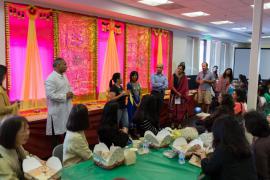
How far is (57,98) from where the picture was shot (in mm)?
3646

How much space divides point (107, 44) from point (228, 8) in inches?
108

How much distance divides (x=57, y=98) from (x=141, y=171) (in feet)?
6.50

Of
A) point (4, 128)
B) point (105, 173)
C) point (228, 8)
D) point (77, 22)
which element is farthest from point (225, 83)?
point (4, 128)

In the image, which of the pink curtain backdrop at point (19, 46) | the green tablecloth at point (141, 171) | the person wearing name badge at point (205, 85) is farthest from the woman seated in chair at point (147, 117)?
the person wearing name badge at point (205, 85)

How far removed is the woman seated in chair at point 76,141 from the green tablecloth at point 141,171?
0.14 meters

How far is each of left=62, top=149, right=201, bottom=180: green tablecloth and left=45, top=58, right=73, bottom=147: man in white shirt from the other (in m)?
1.69

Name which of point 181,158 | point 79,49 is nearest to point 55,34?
point 79,49

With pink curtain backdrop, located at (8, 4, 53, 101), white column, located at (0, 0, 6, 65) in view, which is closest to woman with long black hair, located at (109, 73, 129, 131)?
pink curtain backdrop, located at (8, 4, 53, 101)

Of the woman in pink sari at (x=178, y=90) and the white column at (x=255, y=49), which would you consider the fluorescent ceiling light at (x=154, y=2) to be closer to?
the woman in pink sari at (x=178, y=90)

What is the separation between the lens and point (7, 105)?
3.05 meters

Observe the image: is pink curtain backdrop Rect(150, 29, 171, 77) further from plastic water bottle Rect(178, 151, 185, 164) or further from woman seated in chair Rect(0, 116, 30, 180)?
woman seated in chair Rect(0, 116, 30, 180)

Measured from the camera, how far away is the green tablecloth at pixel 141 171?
197 cm

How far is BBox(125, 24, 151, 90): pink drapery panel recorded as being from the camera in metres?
6.39

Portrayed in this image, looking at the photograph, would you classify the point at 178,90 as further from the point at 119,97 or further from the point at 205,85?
the point at 119,97
